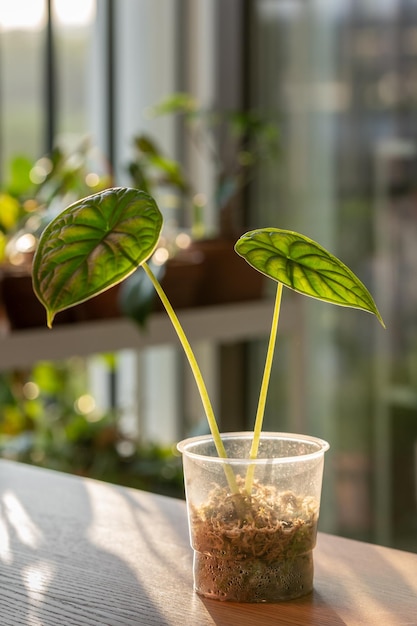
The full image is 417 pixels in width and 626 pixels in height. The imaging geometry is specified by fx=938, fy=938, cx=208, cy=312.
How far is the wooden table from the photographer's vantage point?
25.6 inches

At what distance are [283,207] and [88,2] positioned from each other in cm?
75

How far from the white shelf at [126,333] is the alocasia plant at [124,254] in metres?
1.01

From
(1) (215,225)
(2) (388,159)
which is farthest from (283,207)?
(2) (388,159)

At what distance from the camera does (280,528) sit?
657 mm

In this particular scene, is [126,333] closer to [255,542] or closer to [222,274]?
[222,274]

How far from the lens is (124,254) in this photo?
633 mm

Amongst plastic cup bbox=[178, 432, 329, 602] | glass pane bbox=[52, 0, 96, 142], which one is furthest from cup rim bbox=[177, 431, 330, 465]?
glass pane bbox=[52, 0, 96, 142]

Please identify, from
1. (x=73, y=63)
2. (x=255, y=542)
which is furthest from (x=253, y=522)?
(x=73, y=63)

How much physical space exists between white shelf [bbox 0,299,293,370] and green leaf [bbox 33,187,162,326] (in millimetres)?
1006

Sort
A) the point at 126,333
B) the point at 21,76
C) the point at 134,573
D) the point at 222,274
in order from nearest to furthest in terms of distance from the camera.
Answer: the point at 134,573 < the point at 126,333 < the point at 222,274 < the point at 21,76

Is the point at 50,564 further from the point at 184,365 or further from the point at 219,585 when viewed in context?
the point at 184,365

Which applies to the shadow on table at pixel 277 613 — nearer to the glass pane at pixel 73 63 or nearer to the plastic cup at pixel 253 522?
the plastic cup at pixel 253 522

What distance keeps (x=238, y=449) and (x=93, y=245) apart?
0.66 feet

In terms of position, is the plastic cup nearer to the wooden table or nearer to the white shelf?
the wooden table
